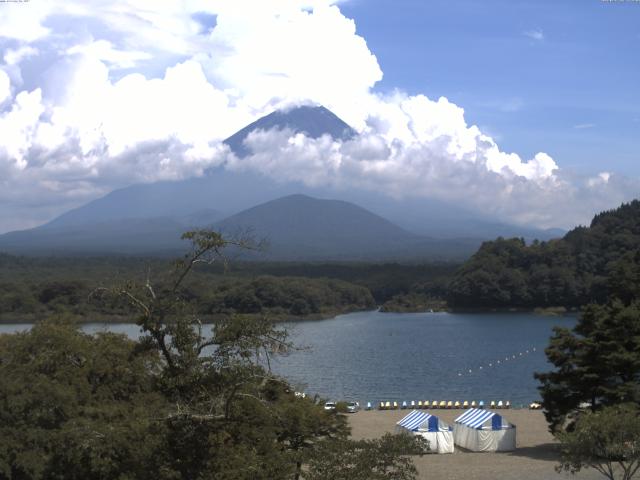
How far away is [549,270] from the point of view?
64.9m

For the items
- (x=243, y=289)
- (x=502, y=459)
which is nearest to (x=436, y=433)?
(x=502, y=459)

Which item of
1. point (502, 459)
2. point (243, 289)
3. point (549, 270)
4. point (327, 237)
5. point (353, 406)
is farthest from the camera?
point (327, 237)

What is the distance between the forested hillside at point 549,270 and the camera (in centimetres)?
6366

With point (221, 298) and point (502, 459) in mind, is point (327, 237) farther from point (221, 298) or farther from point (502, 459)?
point (502, 459)

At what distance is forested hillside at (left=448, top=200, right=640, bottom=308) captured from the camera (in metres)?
63.7

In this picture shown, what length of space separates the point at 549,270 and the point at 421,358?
1167 inches

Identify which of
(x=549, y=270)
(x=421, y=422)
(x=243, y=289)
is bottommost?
(x=421, y=422)

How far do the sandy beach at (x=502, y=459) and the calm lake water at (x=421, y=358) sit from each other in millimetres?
2646

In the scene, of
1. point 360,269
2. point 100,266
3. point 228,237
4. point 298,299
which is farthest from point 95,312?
point 228,237

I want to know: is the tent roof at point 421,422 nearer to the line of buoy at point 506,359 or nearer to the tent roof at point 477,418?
the tent roof at point 477,418

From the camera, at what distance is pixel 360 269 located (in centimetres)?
8375

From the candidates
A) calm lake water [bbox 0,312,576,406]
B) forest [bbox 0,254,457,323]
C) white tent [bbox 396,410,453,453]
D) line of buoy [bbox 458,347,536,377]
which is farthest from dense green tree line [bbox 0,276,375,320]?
white tent [bbox 396,410,453,453]

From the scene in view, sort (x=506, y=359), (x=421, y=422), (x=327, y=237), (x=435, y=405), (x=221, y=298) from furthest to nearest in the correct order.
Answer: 1. (x=327, y=237)
2. (x=221, y=298)
3. (x=506, y=359)
4. (x=435, y=405)
5. (x=421, y=422)

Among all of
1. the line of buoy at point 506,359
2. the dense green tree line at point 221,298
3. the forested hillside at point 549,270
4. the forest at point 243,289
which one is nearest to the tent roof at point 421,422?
the line of buoy at point 506,359
